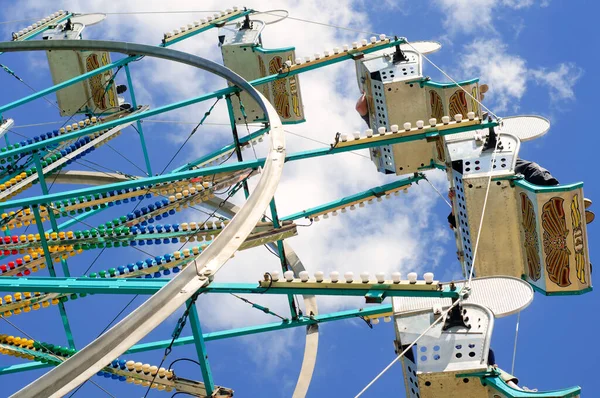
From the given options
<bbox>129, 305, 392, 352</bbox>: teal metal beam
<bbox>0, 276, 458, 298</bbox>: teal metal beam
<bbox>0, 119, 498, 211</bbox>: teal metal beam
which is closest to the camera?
<bbox>0, 276, 458, 298</bbox>: teal metal beam

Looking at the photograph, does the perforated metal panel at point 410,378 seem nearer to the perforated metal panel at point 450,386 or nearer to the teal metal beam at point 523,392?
the perforated metal panel at point 450,386

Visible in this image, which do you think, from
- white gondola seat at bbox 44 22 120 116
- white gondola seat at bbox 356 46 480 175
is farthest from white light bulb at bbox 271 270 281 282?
white gondola seat at bbox 44 22 120 116

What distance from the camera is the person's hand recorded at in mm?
39500

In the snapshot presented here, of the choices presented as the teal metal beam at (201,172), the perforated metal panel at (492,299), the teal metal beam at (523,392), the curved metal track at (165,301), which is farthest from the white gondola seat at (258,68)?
the teal metal beam at (523,392)

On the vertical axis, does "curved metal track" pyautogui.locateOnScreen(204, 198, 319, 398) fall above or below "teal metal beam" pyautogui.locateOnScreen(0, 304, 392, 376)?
below

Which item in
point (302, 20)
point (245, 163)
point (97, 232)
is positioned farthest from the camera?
point (302, 20)

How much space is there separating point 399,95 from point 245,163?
8.97m

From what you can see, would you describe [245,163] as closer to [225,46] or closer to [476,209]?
[476,209]

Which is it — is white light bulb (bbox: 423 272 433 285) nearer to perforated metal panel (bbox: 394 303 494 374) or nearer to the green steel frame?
the green steel frame

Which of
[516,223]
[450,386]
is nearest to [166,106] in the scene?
[516,223]

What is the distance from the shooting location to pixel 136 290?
23.1 meters

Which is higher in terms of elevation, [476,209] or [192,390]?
[476,209]

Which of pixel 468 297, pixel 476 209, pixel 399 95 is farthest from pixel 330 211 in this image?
pixel 468 297

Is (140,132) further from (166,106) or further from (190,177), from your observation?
(190,177)
